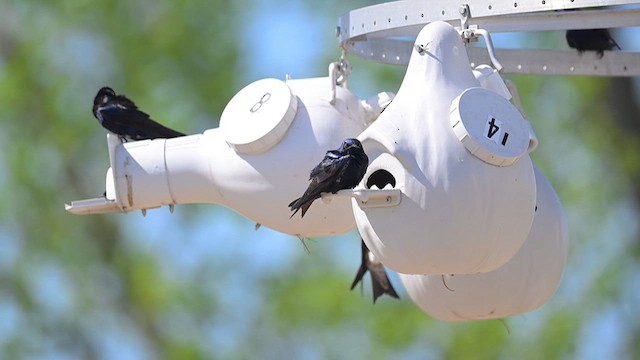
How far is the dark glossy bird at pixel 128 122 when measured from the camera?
487 centimetres

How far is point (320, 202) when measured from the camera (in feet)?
14.1

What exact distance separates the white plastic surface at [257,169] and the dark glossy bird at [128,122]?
1.13ft

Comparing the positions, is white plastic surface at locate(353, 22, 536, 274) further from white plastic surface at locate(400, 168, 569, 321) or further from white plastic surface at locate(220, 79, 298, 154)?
white plastic surface at locate(400, 168, 569, 321)

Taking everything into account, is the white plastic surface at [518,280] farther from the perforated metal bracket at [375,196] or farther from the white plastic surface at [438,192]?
the perforated metal bracket at [375,196]

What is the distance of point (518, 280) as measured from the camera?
14.7 ft

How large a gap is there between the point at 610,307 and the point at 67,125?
9.83ft

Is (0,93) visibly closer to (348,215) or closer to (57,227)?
(57,227)

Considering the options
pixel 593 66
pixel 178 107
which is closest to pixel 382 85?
pixel 178 107

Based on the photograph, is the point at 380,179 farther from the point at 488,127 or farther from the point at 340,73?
the point at 340,73

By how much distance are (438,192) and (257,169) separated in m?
0.64

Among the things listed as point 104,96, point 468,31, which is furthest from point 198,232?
point 468,31

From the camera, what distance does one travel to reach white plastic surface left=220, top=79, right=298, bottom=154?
423 cm

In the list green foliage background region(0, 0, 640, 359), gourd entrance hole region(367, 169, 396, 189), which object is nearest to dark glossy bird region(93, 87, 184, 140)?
gourd entrance hole region(367, 169, 396, 189)

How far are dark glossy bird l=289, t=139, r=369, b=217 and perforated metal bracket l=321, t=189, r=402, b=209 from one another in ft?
0.12
